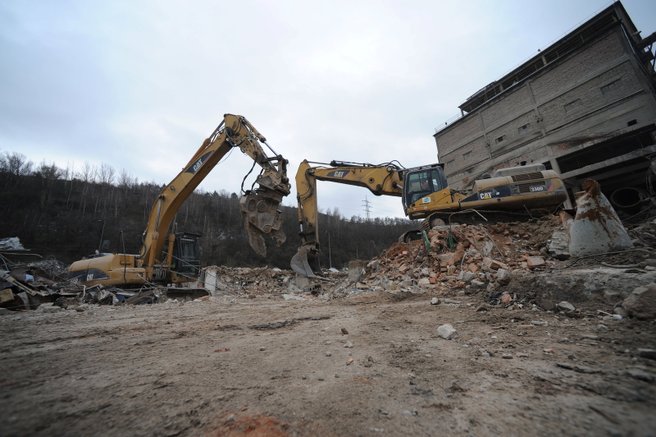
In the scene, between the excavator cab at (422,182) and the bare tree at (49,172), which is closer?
the excavator cab at (422,182)

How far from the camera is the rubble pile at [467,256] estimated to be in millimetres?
5234

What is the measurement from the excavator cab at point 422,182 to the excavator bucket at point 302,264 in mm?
3562

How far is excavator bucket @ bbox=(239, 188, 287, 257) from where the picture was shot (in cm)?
759

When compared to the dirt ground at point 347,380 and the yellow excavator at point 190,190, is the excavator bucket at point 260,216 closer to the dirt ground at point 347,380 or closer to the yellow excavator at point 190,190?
the yellow excavator at point 190,190

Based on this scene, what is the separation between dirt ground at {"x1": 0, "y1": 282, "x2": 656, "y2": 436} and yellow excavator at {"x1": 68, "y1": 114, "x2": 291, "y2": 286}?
485cm

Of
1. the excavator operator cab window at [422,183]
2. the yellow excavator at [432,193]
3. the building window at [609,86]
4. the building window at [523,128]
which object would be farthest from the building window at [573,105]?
the excavator operator cab window at [422,183]

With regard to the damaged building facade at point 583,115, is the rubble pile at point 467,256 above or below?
below

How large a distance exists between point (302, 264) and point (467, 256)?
481 centimetres

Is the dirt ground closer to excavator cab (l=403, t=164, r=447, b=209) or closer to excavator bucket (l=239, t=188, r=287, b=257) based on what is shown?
excavator bucket (l=239, t=188, r=287, b=257)

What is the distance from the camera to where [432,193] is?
8258 millimetres

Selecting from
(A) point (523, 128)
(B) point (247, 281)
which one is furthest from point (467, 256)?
(A) point (523, 128)

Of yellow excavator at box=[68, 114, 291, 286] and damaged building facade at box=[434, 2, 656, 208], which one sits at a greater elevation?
damaged building facade at box=[434, 2, 656, 208]

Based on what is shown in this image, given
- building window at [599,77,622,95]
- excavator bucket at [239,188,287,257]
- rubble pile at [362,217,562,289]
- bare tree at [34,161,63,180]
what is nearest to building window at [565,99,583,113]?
building window at [599,77,622,95]

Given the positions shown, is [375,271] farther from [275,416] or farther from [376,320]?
[275,416]
